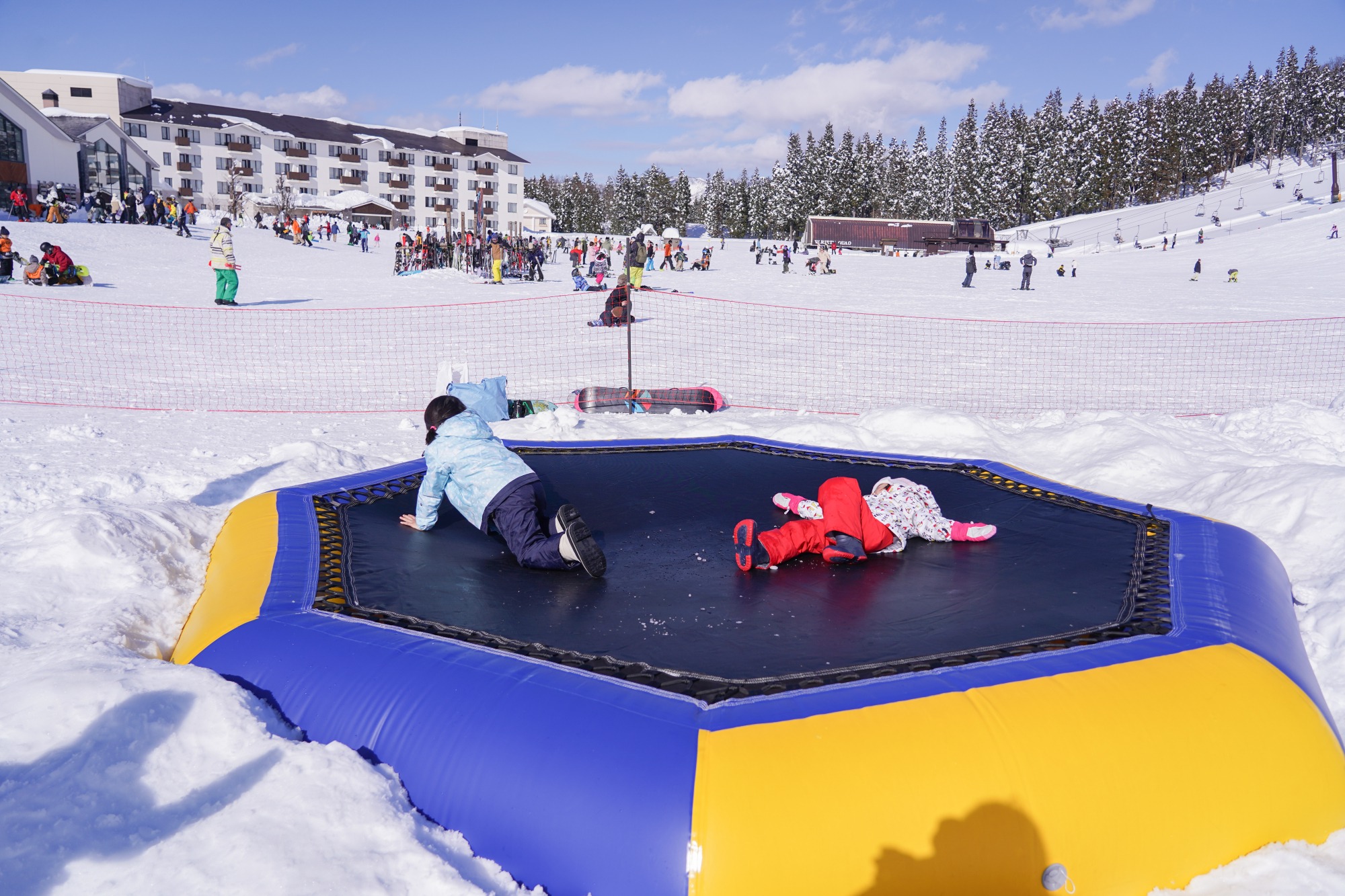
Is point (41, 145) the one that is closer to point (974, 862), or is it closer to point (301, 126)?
point (301, 126)

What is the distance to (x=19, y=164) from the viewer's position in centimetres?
2773

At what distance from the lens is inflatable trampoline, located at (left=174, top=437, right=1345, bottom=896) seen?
1815mm

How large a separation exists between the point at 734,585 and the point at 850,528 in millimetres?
625

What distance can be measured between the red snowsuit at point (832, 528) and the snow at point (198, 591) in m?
1.62

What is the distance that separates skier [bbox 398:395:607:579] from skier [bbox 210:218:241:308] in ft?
32.3

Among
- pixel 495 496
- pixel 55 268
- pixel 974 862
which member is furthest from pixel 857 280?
pixel 974 862

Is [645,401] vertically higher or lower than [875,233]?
lower

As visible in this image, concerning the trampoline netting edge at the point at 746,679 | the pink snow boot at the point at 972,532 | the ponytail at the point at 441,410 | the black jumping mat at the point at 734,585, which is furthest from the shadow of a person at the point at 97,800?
the pink snow boot at the point at 972,532

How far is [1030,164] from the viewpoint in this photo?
171 ft

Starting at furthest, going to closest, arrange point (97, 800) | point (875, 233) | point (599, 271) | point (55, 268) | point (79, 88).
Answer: point (875, 233)
point (79, 88)
point (599, 271)
point (55, 268)
point (97, 800)

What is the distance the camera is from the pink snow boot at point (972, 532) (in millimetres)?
3672

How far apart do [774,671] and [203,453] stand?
456cm

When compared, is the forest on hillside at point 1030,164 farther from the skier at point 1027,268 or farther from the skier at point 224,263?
the skier at point 224,263

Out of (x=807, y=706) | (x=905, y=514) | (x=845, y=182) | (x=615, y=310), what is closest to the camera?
(x=807, y=706)
